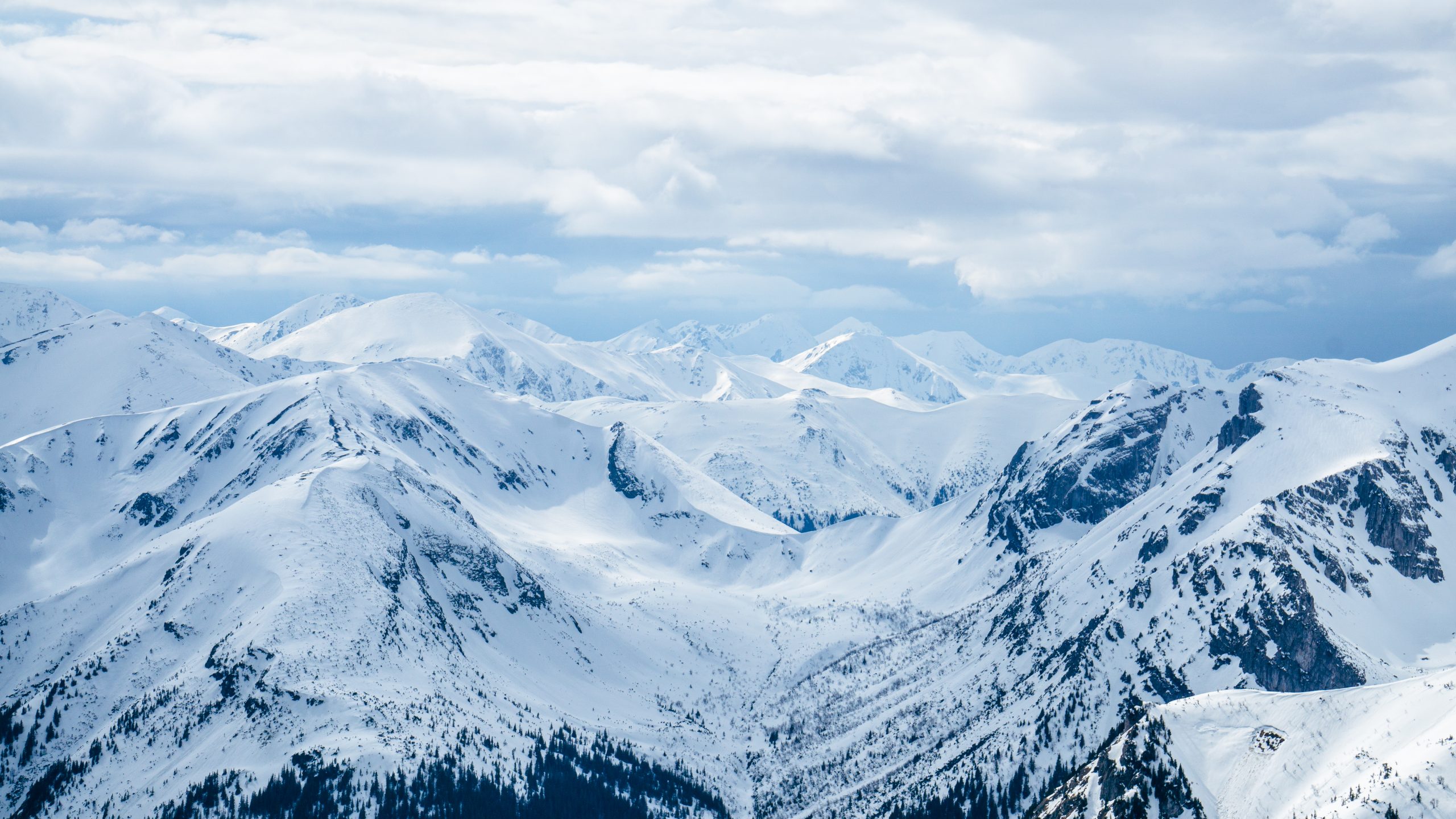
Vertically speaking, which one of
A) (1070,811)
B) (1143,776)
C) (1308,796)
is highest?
(1308,796)

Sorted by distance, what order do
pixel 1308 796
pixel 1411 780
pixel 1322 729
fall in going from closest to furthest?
pixel 1411 780, pixel 1308 796, pixel 1322 729

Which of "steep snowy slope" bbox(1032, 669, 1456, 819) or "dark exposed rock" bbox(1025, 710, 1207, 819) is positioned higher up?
"steep snowy slope" bbox(1032, 669, 1456, 819)

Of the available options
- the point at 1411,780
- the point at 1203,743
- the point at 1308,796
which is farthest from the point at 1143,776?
the point at 1411,780

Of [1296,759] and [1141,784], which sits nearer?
[1296,759]

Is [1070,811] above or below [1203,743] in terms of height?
below

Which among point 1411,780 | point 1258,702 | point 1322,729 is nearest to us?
→ point 1411,780

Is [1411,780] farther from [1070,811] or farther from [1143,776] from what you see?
[1070,811]

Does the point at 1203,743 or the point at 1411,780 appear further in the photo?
the point at 1203,743

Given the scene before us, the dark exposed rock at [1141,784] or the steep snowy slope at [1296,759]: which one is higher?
the steep snowy slope at [1296,759]

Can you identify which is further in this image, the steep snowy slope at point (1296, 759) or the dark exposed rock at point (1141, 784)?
the dark exposed rock at point (1141, 784)

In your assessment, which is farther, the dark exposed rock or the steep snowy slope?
the dark exposed rock

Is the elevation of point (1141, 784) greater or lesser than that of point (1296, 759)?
lesser
